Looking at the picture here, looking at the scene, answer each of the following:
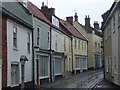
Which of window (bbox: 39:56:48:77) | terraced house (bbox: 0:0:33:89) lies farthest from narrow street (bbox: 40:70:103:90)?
terraced house (bbox: 0:0:33:89)

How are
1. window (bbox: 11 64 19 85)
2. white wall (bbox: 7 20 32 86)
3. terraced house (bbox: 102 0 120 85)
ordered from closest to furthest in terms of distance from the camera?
white wall (bbox: 7 20 32 86), window (bbox: 11 64 19 85), terraced house (bbox: 102 0 120 85)

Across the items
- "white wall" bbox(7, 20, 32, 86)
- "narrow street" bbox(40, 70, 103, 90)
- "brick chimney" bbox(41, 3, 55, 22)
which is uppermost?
"brick chimney" bbox(41, 3, 55, 22)

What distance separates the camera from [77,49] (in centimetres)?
4712

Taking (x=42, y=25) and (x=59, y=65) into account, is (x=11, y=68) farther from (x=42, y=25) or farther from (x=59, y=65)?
(x=59, y=65)

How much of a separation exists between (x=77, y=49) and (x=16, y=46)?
92.4 ft

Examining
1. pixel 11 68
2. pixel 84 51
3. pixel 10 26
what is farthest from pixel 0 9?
pixel 84 51

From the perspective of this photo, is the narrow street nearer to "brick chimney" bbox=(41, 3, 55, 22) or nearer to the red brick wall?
the red brick wall

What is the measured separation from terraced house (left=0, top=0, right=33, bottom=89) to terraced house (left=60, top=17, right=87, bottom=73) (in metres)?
20.1

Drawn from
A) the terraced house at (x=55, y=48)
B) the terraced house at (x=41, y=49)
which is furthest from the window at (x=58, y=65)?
the terraced house at (x=41, y=49)

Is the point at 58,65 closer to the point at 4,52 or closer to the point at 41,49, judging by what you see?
the point at 41,49

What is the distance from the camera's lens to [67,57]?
39.9 m

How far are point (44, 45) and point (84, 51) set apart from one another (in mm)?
25764

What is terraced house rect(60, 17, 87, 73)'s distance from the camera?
145 ft

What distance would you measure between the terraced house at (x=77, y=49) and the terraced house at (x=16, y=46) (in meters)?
20.1
